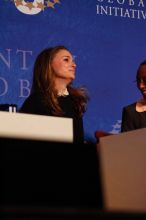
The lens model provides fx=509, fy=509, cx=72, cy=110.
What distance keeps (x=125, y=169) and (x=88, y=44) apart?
1.10m

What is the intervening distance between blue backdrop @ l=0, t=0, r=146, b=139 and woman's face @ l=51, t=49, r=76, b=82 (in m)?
0.03

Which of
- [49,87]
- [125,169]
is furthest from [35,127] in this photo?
[49,87]

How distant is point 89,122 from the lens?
198 cm

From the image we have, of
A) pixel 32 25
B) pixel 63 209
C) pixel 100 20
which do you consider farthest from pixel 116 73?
pixel 63 209

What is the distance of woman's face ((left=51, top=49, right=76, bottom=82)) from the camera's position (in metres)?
2.01

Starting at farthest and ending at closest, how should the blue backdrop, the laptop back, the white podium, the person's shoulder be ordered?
1. the person's shoulder
2. the blue backdrop
3. the laptop back
4. the white podium

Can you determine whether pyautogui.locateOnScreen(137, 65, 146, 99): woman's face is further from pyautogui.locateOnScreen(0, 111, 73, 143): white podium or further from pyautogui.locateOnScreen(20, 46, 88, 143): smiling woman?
pyautogui.locateOnScreen(0, 111, 73, 143): white podium

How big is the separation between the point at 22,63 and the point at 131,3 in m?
0.57

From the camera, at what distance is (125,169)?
3.46 ft

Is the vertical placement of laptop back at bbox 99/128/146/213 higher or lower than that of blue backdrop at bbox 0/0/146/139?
lower

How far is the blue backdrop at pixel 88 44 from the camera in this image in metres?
1.94

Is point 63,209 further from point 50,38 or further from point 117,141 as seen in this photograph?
point 50,38

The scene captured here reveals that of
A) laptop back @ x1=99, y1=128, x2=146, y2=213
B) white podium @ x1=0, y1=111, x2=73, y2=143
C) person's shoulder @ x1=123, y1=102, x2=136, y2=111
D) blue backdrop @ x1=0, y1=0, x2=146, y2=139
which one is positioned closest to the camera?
white podium @ x1=0, y1=111, x2=73, y2=143

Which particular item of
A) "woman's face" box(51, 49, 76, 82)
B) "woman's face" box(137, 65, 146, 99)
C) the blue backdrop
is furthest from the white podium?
"woman's face" box(137, 65, 146, 99)
